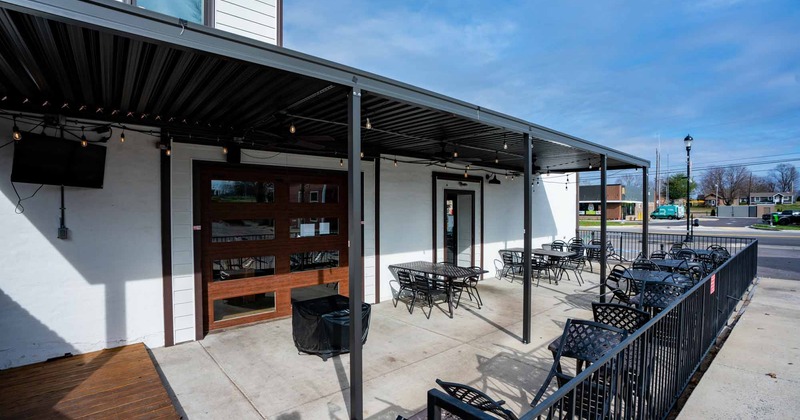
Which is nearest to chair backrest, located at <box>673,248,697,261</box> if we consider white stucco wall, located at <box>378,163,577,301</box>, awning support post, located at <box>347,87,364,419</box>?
white stucco wall, located at <box>378,163,577,301</box>

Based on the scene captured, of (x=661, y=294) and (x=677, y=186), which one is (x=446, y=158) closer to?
(x=661, y=294)

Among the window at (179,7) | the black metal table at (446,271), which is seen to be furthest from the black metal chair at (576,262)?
the window at (179,7)

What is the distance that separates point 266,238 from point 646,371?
4924mm

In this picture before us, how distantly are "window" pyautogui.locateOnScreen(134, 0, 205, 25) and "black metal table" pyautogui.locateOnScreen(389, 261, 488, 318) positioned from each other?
4.94 metres

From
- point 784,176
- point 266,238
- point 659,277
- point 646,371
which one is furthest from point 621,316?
point 784,176

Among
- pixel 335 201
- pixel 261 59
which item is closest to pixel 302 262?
pixel 335 201

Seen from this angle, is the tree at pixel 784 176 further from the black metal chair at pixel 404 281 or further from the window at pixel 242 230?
the window at pixel 242 230

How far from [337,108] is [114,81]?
6.87 feet

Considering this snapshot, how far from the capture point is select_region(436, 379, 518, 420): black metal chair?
175cm

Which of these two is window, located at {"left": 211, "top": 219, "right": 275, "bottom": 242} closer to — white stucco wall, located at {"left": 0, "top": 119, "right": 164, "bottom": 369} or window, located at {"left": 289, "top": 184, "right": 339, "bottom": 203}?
window, located at {"left": 289, "top": 184, "right": 339, "bottom": 203}

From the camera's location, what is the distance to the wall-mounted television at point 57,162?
3.79 metres

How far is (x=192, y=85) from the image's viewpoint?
3.38m

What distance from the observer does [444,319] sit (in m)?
5.89

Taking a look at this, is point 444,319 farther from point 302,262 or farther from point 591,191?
point 591,191
